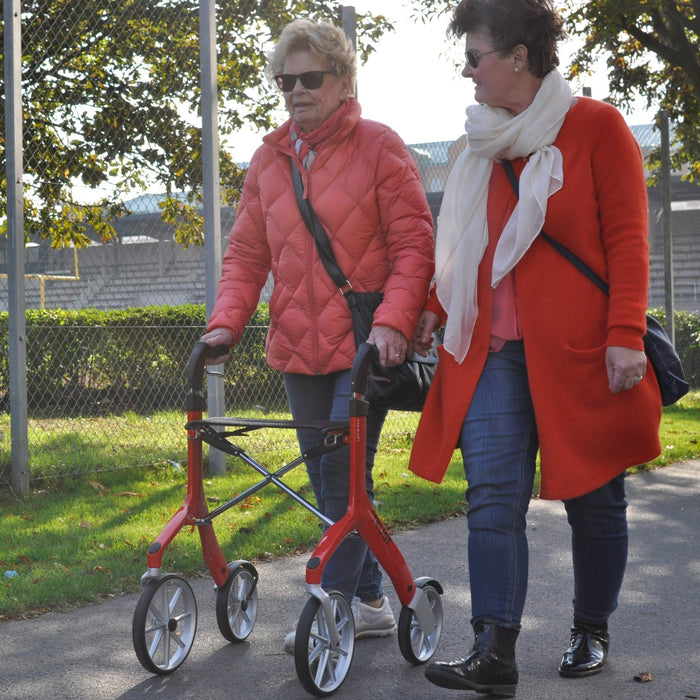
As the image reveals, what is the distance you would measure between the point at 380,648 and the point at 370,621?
5.1 inches

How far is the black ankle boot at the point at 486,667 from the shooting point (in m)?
3.16

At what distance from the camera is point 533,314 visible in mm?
3326

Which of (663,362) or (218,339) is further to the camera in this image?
(218,339)

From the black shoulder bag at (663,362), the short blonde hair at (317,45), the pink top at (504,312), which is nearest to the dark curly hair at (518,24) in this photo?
the black shoulder bag at (663,362)

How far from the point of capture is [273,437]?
328 inches

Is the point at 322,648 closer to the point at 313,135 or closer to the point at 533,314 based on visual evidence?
the point at 533,314

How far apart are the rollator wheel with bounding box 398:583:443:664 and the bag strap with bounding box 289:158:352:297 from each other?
1069 mm

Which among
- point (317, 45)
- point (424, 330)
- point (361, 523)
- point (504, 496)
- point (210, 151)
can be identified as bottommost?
point (361, 523)

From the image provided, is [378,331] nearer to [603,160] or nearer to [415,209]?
[415,209]

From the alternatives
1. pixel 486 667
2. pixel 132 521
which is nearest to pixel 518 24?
pixel 486 667

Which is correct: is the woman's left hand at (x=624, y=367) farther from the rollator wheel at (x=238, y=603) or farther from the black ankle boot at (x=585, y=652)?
the rollator wheel at (x=238, y=603)

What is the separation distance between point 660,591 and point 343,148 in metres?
2.41

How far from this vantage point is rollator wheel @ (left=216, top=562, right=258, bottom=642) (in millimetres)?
3867

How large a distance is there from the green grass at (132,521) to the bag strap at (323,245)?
6.09ft
